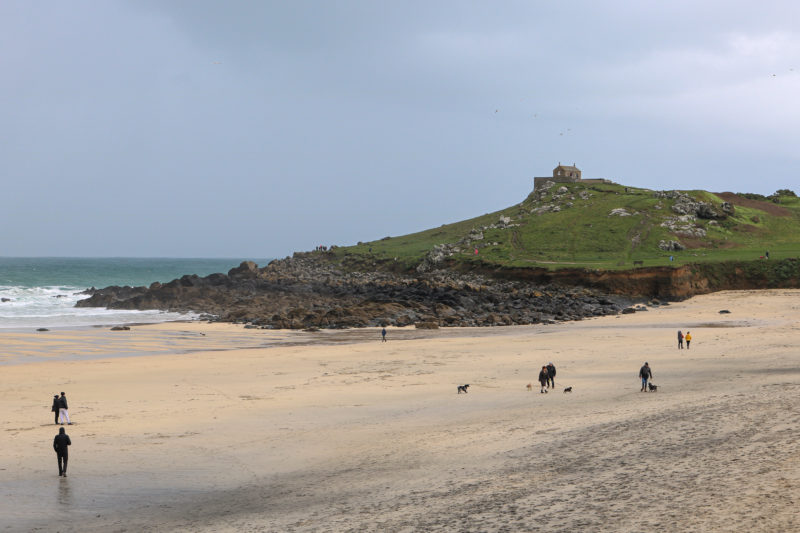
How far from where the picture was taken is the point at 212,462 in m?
17.3

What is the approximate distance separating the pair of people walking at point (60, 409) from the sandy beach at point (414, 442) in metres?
0.40

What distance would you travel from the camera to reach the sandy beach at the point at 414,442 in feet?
39.5

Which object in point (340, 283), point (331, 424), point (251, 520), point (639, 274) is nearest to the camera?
point (251, 520)

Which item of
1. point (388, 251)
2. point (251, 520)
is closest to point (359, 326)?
point (251, 520)

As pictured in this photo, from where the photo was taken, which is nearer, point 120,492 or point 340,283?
point 120,492

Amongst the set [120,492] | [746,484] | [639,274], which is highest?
[639,274]

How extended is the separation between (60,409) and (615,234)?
257 feet

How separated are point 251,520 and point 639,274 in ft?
199

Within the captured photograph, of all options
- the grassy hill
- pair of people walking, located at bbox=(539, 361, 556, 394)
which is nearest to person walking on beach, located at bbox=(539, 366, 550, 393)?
pair of people walking, located at bbox=(539, 361, 556, 394)

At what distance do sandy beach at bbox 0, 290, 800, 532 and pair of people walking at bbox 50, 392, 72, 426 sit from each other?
15.9 inches

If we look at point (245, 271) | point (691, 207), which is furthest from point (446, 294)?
point (691, 207)

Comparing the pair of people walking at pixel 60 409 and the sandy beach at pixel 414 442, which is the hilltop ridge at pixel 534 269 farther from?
the pair of people walking at pixel 60 409

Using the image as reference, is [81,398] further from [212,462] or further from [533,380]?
Answer: [533,380]

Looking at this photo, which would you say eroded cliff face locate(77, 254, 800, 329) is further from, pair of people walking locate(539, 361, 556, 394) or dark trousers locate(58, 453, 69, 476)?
dark trousers locate(58, 453, 69, 476)
